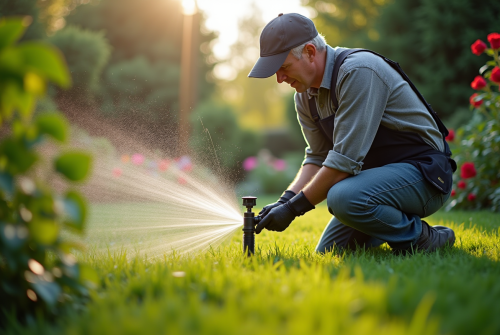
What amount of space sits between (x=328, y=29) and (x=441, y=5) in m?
10.0

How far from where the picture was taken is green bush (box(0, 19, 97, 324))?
4.51 ft

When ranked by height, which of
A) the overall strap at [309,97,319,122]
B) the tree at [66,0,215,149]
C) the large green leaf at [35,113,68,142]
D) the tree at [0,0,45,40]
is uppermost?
the tree at [66,0,215,149]

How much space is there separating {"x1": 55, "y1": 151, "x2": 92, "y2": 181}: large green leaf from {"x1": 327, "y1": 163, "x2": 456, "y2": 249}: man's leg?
1665 millimetres

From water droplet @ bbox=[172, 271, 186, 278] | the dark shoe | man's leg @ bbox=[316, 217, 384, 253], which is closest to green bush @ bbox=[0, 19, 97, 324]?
water droplet @ bbox=[172, 271, 186, 278]

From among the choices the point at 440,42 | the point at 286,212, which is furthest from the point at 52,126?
the point at 440,42

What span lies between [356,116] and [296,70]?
0.54 m

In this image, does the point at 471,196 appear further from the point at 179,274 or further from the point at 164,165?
the point at 164,165

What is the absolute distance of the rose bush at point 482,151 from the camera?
4488 millimetres

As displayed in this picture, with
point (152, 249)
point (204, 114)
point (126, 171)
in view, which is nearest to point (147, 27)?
point (204, 114)

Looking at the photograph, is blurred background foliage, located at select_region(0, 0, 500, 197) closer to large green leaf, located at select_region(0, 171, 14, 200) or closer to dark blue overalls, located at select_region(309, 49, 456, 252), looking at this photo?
dark blue overalls, located at select_region(309, 49, 456, 252)

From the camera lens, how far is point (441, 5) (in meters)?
10.4

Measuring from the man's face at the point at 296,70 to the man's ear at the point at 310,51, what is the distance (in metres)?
0.01

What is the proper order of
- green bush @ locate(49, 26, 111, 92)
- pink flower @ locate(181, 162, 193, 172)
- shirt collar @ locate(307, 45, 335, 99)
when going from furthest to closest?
green bush @ locate(49, 26, 111, 92)
pink flower @ locate(181, 162, 193, 172)
shirt collar @ locate(307, 45, 335, 99)

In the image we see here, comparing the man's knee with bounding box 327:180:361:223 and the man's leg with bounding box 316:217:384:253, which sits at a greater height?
the man's knee with bounding box 327:180:361:223
